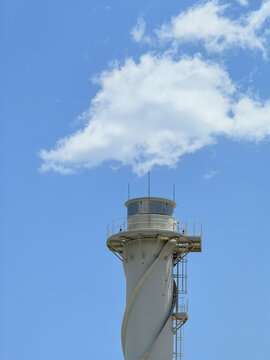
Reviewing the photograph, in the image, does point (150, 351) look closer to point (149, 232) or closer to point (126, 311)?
point (126, 311)

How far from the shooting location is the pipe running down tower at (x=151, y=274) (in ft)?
172

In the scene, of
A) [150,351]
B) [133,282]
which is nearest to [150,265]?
[133,282]

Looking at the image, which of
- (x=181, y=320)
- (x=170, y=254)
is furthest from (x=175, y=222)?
(x=181, y=320)

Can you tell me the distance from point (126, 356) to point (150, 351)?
6.95ft

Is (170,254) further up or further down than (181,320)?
further up

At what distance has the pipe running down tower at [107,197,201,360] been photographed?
52.5 metres

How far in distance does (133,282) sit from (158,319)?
128 inches

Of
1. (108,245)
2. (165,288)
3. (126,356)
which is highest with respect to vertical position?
(108,245)

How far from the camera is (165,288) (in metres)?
53.9

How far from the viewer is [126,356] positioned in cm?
5294

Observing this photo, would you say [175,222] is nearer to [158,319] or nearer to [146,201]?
[146,201]

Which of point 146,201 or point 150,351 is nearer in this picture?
point 150,351

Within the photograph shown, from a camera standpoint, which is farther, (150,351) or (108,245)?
(108,245)

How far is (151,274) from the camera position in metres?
53.7
